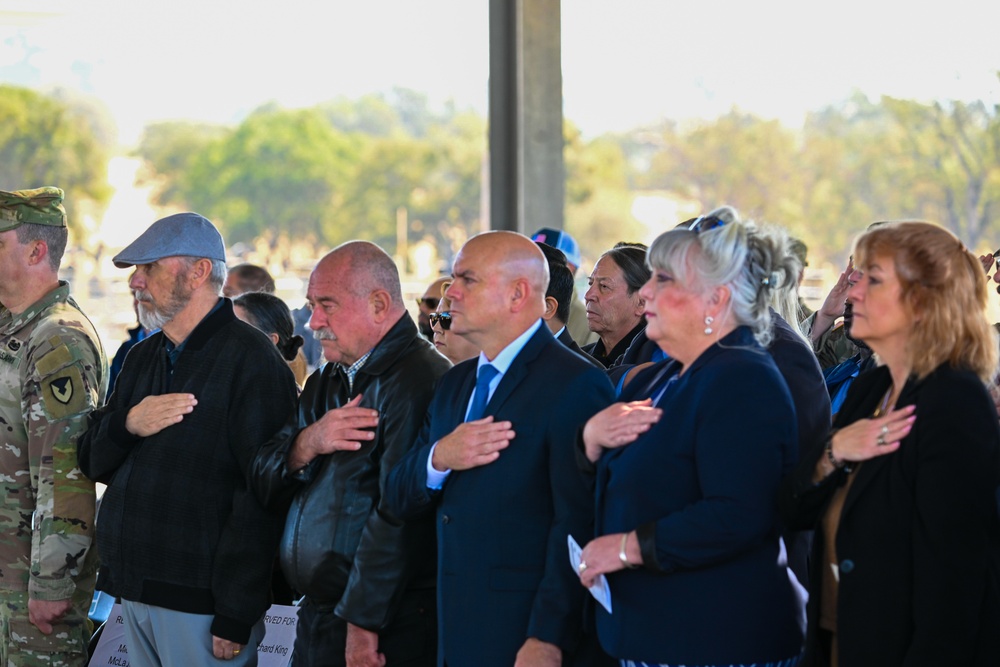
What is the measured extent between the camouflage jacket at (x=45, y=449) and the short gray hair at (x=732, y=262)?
192 cm

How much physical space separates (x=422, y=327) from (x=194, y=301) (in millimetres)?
2115

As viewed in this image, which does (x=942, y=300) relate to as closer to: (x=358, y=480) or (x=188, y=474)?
(x=358, y=480)

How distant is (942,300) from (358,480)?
1.41m

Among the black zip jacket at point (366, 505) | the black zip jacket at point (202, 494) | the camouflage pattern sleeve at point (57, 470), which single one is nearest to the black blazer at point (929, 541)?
the black zip jacket at point (366, 505)

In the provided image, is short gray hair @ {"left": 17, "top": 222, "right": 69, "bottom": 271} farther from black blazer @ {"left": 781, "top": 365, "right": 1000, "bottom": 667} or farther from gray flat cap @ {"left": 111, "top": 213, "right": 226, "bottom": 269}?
black blazer @ {"left": 781, "top": 365, "right": 1000, "bottom": 667}

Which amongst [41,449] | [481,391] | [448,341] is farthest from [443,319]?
[41,449]

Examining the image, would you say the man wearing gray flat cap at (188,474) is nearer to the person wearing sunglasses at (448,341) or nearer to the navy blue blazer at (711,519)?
the person wearing sunglasses at (448,341)

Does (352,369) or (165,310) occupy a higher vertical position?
(165,310)

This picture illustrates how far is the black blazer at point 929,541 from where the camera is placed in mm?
1863

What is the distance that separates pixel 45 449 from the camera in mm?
3211

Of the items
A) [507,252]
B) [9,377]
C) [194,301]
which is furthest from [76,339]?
[507,252]

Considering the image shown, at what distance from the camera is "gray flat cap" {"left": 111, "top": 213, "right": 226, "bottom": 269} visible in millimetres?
3037

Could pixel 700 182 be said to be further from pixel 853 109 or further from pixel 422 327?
pixel 422 327

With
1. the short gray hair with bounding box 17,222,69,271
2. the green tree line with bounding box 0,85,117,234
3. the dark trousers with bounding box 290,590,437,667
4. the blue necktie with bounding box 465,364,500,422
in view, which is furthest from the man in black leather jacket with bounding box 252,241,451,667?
the green tree line with bounding box 0,85,117,234
